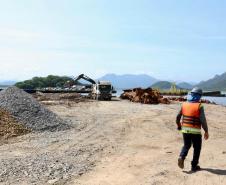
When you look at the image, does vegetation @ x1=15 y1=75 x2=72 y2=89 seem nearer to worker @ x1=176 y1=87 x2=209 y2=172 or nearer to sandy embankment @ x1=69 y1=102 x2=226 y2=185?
sandy embankment @ x1=69 y1=102 x2=226 y2=185

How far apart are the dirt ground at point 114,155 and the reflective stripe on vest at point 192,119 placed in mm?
1038

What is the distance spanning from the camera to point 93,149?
53.1 feet

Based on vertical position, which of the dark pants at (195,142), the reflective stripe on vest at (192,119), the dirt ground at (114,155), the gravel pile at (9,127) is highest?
the reflective stripe on vest at (192,119)

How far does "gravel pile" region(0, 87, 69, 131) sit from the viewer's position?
21.3m

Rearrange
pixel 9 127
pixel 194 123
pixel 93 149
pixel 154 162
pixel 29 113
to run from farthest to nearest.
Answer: pixel 29 113 < pixel 9 127 < pixel 93 149 < pixel 154 162 < pixel 194 123

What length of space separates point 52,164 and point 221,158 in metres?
4.81

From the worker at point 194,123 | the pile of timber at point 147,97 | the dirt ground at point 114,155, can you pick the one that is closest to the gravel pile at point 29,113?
the dirt ground at point 114,155

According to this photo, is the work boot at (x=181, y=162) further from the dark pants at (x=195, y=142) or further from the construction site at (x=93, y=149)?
the dark pants at (x=195, y=142)

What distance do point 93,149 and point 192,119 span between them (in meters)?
5.48

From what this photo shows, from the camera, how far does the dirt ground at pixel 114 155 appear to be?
11516mm

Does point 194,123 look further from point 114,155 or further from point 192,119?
point 114,155

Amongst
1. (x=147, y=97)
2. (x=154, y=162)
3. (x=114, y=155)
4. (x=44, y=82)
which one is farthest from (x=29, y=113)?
(x=44, y=82)

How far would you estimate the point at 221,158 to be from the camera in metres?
13.6

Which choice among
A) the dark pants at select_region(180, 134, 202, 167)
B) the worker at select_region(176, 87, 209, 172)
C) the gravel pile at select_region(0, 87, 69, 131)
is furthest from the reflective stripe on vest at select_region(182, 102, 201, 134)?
the gravel pile at select_region(0, 87, 69, 131)
